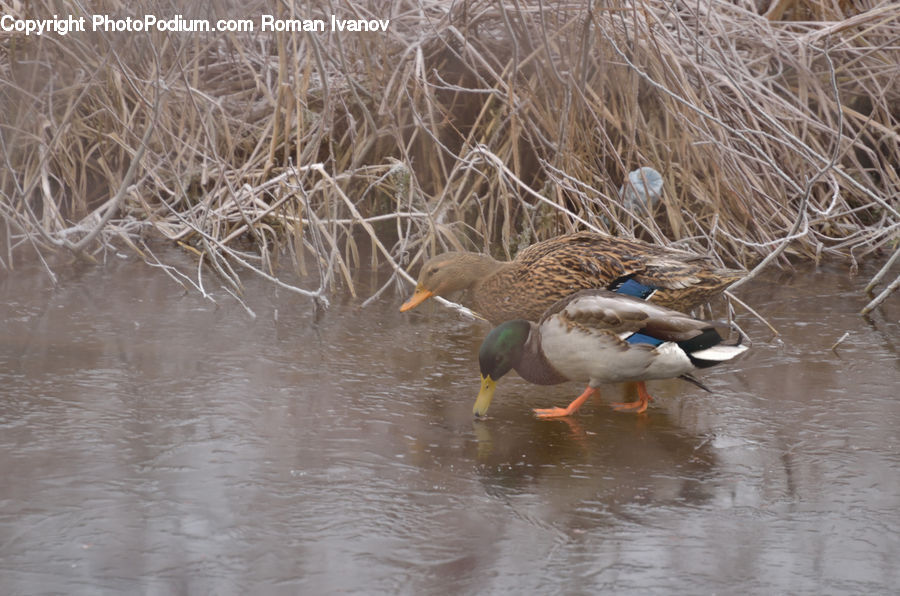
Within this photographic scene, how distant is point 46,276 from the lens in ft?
19.7

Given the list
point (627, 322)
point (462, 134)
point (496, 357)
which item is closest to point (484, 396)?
point (496, 357)

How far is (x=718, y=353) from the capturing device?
391 cm

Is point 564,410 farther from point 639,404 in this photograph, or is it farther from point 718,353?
point 718,353

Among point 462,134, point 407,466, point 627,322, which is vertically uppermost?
point 462,134

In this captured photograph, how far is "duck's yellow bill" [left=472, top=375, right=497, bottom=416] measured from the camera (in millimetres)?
3877

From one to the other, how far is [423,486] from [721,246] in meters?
3.21

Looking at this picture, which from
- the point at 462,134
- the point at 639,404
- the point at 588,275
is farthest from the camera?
the point at 462,134

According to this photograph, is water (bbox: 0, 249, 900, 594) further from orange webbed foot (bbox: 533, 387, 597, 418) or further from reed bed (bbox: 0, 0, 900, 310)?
reed bed (bbox: 0, 0, 900, 310)

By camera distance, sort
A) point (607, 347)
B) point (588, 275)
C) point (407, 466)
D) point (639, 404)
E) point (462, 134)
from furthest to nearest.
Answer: point (462, 134)
point (588, 275)
point (639, 404)
point (607, 347)
point (407, 466)

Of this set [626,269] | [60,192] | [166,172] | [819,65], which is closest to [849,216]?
[819,65]

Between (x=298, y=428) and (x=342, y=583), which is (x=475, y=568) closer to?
(x=342, y=583)

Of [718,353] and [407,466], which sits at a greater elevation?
[718,353]

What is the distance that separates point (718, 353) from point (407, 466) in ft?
3.92

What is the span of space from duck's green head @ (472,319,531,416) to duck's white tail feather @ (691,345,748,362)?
59 cm
